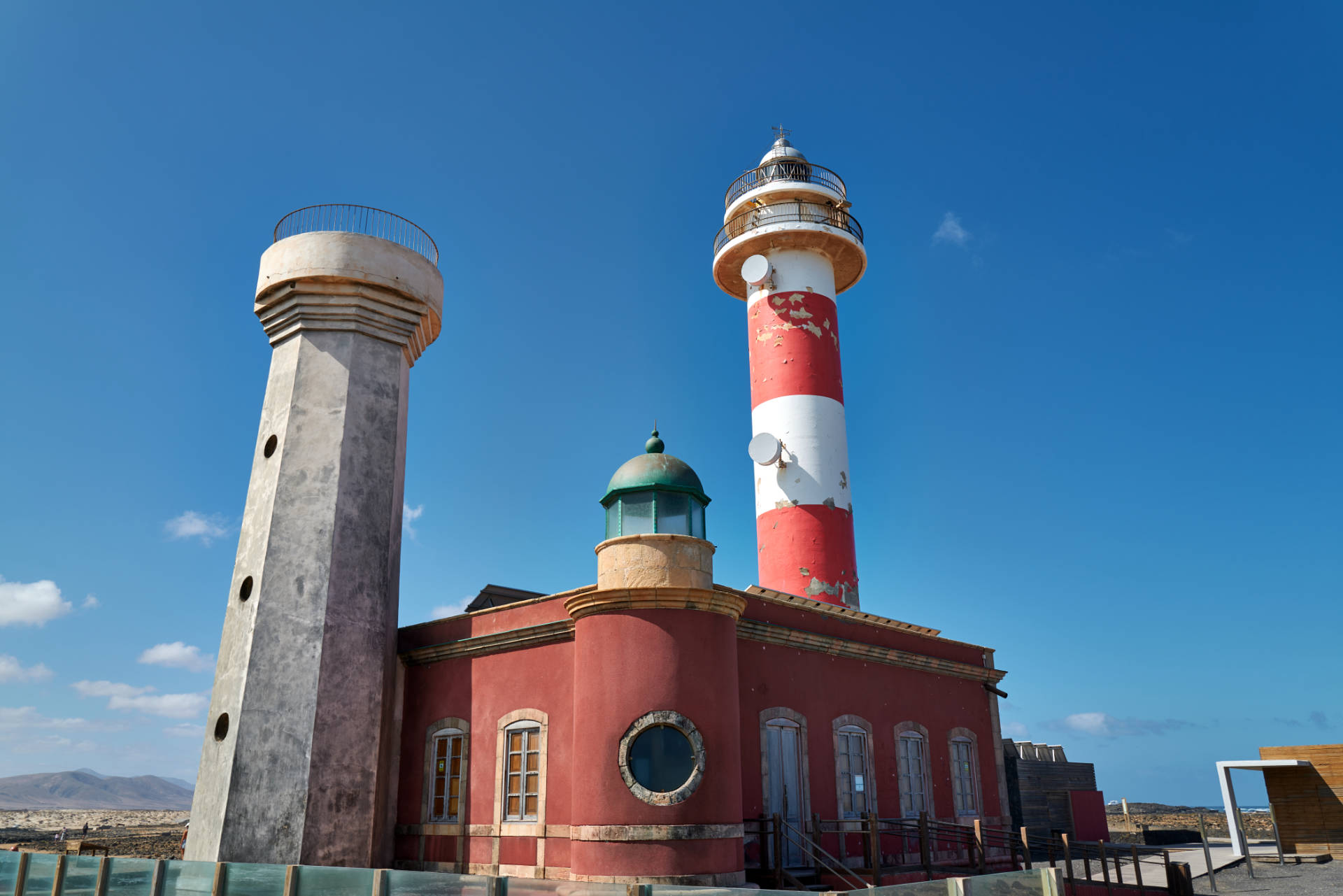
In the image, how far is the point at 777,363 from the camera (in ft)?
82.4

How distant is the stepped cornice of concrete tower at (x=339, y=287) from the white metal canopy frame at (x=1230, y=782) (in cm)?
2328

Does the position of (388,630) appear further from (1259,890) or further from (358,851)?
(1259,890)

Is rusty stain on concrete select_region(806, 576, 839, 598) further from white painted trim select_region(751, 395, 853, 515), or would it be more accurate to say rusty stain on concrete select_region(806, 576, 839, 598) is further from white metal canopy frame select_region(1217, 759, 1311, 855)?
white metal canopy frame select_region(1217, 759, 1311, 855)

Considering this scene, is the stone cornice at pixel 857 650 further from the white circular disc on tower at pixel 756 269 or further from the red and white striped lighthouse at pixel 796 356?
the white circular disc on tower at pixel 756 269

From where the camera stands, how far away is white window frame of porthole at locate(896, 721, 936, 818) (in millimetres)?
18703

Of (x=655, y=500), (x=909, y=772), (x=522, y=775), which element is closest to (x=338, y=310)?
(x=655, y=500)

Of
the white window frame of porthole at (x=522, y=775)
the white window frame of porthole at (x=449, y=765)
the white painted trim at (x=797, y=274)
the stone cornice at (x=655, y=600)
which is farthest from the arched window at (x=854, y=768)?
the white painted trim at (x=797, y=274)

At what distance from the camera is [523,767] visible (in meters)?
16.2

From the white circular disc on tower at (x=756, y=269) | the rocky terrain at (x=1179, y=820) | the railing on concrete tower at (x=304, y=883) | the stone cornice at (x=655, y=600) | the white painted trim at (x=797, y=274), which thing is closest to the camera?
the railing on concrete tower at (x=304, y=883)

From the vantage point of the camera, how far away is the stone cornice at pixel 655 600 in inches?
583

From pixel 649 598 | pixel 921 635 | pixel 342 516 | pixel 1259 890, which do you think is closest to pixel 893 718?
pixel 921 635

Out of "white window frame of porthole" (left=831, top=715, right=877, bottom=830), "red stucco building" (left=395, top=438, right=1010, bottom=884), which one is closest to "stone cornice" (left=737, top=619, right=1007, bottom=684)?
"red stucco building" (left=395, top=438, right=1010, bottom=884)

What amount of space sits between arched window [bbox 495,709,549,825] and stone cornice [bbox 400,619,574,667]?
1184mm

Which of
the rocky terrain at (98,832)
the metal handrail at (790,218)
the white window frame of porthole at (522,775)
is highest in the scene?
the metal handrail at (790,218)
